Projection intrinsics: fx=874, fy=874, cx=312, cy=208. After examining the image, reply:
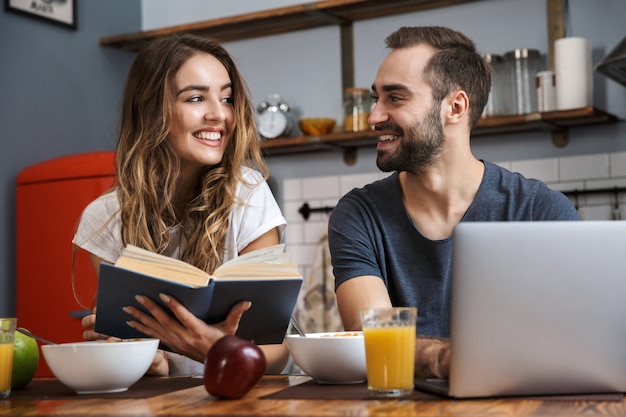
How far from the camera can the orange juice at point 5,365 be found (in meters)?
1.57

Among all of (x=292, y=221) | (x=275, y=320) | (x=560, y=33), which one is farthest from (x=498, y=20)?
(x=275, y=320)

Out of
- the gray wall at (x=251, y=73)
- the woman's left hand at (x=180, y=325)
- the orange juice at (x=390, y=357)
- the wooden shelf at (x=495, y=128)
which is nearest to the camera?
the orange juice at (x=390, y=357)

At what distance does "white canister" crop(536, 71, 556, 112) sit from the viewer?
349 cm

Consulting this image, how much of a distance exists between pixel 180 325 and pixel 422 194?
88cm

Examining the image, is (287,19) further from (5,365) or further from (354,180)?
(5,365)

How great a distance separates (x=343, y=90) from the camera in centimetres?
409

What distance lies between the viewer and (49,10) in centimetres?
417

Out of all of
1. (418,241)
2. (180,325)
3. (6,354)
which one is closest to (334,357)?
(180,325)

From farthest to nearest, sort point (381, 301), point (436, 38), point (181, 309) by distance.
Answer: point (436, 38)
point (381, 301)
point (181, 309)

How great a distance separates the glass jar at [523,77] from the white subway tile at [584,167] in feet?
0.85

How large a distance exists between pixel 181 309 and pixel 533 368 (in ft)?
2.18

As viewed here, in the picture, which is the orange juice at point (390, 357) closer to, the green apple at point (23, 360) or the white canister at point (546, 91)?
the green apple at point (23, 360)

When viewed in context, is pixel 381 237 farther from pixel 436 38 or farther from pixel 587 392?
pixel 587 392

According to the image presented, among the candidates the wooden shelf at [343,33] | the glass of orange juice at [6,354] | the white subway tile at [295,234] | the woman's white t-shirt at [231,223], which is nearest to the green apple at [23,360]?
Answer: the glass of orange juice at [6,354]
